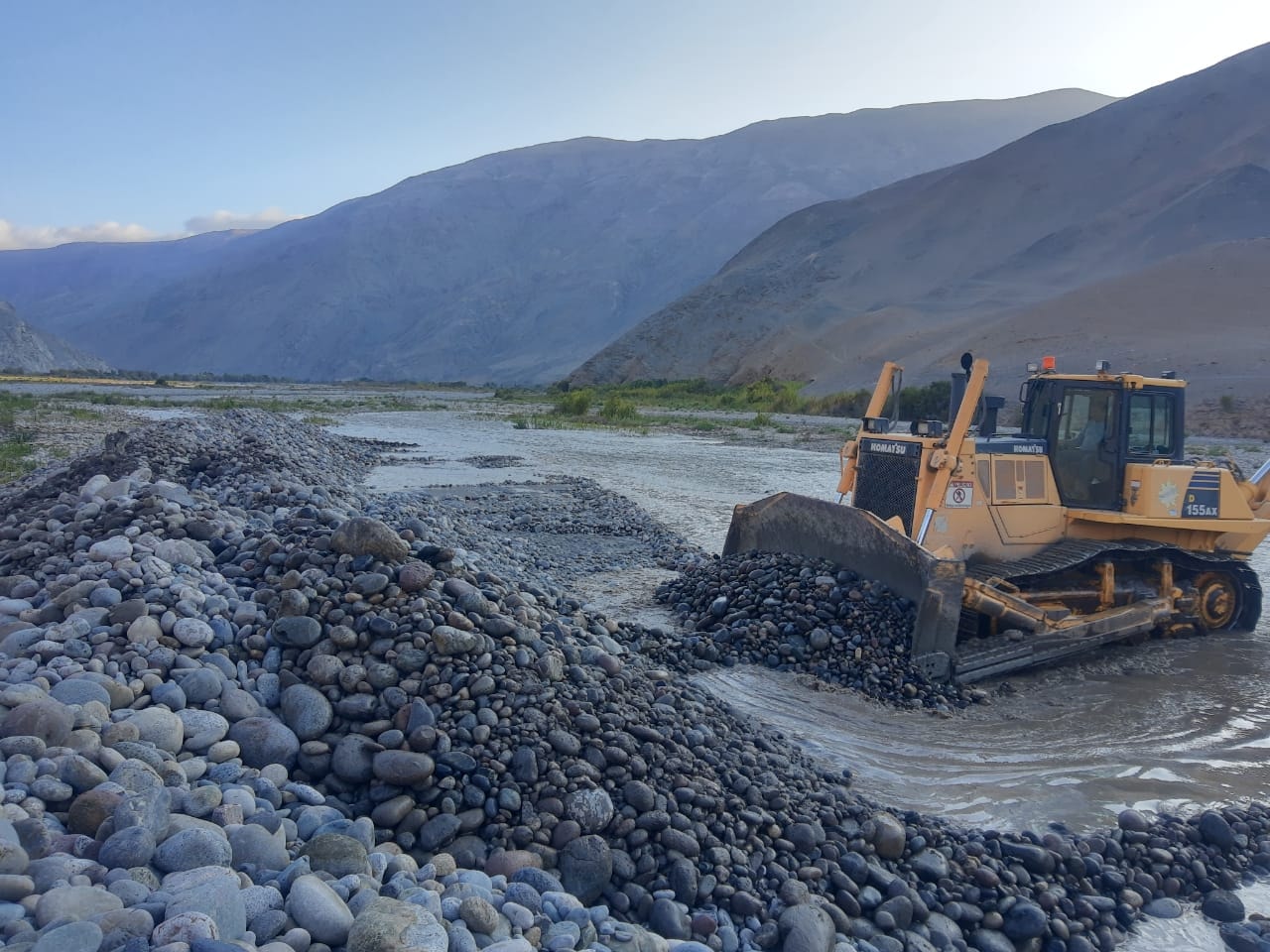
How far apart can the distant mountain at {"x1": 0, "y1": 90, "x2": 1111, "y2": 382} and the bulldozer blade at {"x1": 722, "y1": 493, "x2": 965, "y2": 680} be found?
336ft

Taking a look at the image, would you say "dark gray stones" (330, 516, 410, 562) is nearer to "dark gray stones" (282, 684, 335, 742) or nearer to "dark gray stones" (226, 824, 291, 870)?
"dark gray stones" (282, 684, 335, 742)

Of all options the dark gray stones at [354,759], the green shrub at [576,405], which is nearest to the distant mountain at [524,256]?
→ the green shrub at [576,405]

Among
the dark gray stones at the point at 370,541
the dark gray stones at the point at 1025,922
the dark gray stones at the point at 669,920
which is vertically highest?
the dark gray stones at the point at 370,541

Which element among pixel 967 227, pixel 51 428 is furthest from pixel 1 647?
pixel 967 227

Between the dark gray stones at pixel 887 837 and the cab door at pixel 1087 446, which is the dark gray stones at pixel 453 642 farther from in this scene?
the cab door at pixel 1087 446

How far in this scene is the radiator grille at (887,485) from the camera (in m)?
8.61

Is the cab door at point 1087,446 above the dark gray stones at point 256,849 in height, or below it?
above

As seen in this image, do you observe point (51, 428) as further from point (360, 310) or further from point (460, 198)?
point (460, 198)

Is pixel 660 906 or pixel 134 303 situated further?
pixel 134 303

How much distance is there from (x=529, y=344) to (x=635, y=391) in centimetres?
6058

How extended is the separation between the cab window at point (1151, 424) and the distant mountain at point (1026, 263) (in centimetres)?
3729

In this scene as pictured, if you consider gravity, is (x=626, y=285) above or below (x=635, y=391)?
above

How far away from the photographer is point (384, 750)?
4809 mm

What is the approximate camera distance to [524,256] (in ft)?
457
